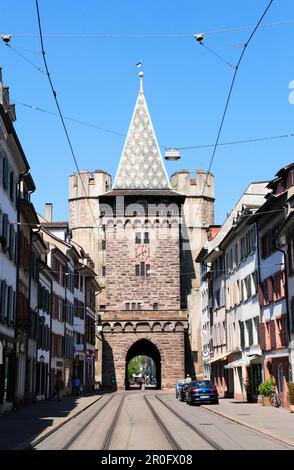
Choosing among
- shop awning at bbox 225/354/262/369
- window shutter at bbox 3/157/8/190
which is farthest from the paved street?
shop awning at bbox 225/354/262/369

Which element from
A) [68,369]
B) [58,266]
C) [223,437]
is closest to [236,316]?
[58,266]

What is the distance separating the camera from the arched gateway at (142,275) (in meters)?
72.6

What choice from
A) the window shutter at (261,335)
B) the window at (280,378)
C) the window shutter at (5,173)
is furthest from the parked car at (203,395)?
the window shutter at (5,173)

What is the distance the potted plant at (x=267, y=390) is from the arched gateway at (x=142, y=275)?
35921mm

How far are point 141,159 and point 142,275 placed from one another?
1582 centimetres

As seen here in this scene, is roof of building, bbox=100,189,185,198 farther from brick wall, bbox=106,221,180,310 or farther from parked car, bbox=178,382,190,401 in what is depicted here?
parked car, bbox=178,382,190,401

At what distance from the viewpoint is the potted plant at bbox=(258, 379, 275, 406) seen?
35.3 meters

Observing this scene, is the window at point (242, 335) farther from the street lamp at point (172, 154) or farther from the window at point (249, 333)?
the street lamp at point (172, 154)

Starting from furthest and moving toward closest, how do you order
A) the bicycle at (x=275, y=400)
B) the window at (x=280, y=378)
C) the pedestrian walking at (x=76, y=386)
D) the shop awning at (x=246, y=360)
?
the pedestrian walking at (x=76, y=386), the shop awning at (x=246, y=360), the window at (x=280, y=378), the bicycle at (x=275, y=400)

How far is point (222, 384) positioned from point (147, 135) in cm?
4182

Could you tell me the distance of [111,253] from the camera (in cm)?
7788

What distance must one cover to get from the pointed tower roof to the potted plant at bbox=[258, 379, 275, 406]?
159 ft

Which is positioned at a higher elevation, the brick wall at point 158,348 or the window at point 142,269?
the window at point 142,269

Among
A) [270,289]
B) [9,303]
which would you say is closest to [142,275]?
[270,289]
